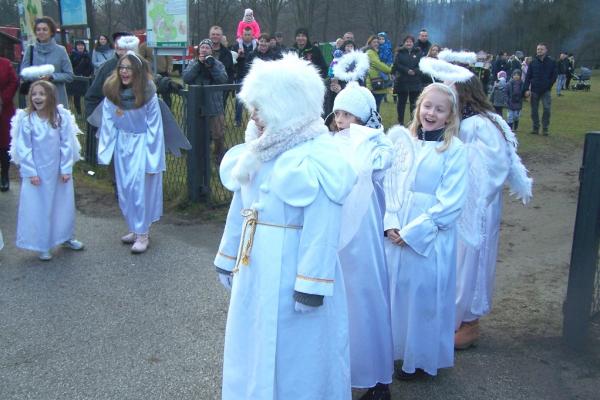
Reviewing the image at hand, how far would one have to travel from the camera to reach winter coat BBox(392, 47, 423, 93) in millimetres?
11688

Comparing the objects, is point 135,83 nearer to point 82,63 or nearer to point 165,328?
point 165,328

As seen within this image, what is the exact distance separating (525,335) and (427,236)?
1.34 meters

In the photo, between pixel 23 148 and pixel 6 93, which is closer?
pixel 23 148

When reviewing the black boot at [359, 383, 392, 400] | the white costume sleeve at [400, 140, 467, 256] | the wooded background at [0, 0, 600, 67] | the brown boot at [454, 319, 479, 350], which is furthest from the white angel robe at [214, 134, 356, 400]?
the wooded background at [0, 0, 600, 67]

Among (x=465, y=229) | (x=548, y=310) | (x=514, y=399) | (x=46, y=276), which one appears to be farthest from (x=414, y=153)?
(x=46, y=276)

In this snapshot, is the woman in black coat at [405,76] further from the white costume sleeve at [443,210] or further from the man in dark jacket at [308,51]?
the white costume sleeve at [443,210]

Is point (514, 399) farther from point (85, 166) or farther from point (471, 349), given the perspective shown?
point (85, 166)

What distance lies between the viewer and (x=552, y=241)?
6.15 meters

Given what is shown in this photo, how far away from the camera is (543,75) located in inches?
531

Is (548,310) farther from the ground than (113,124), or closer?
closer

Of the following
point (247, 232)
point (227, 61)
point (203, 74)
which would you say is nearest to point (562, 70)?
point (227, 61)

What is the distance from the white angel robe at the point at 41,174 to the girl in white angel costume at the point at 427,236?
3433mm

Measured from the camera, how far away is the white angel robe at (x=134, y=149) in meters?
5.65

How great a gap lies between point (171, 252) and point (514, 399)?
347cm
